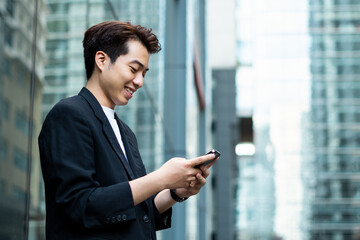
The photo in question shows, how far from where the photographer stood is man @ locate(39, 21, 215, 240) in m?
1.44

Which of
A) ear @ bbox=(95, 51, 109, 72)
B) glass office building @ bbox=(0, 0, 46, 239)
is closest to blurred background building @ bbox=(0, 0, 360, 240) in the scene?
glass office building @ bbox=(0, 0, 46, 239)

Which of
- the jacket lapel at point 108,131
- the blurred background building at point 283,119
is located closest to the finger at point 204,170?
the jacket lapel at point 108,131

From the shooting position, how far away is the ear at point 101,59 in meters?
1.70

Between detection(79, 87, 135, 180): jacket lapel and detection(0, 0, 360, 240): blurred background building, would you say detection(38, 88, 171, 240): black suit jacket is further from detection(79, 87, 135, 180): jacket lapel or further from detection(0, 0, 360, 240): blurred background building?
detection(0, 0, 360, 240): blurred background building

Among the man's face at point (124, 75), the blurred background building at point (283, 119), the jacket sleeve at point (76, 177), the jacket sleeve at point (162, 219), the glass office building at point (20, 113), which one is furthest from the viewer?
the blurred background building at point (283, 119)

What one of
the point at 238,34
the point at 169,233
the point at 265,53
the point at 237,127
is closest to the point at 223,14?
the point at 238,34

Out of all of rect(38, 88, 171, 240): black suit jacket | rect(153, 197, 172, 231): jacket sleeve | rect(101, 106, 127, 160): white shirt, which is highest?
rect(101, 106, 127, 160): white shirt

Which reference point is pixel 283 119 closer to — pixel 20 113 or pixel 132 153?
pixel 20 113

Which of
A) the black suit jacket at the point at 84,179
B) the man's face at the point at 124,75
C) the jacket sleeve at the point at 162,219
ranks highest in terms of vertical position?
the man's face at the point at 124,75

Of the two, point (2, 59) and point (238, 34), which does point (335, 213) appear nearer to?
point (238, 34)

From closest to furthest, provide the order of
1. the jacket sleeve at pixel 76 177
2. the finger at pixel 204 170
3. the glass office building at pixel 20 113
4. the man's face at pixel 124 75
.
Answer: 1. the jacket sleeve at pixel 76 177
2. the finger at pixel 204 170
3. the man's face at pixel 124 75
4. the glass office building at pixel 20 113

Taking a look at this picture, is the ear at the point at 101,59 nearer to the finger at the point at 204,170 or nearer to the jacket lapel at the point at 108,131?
the jacket lapel at the point at 108,131

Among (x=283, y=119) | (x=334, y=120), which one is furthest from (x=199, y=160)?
(x=334, y=120)

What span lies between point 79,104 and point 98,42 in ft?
0.76
